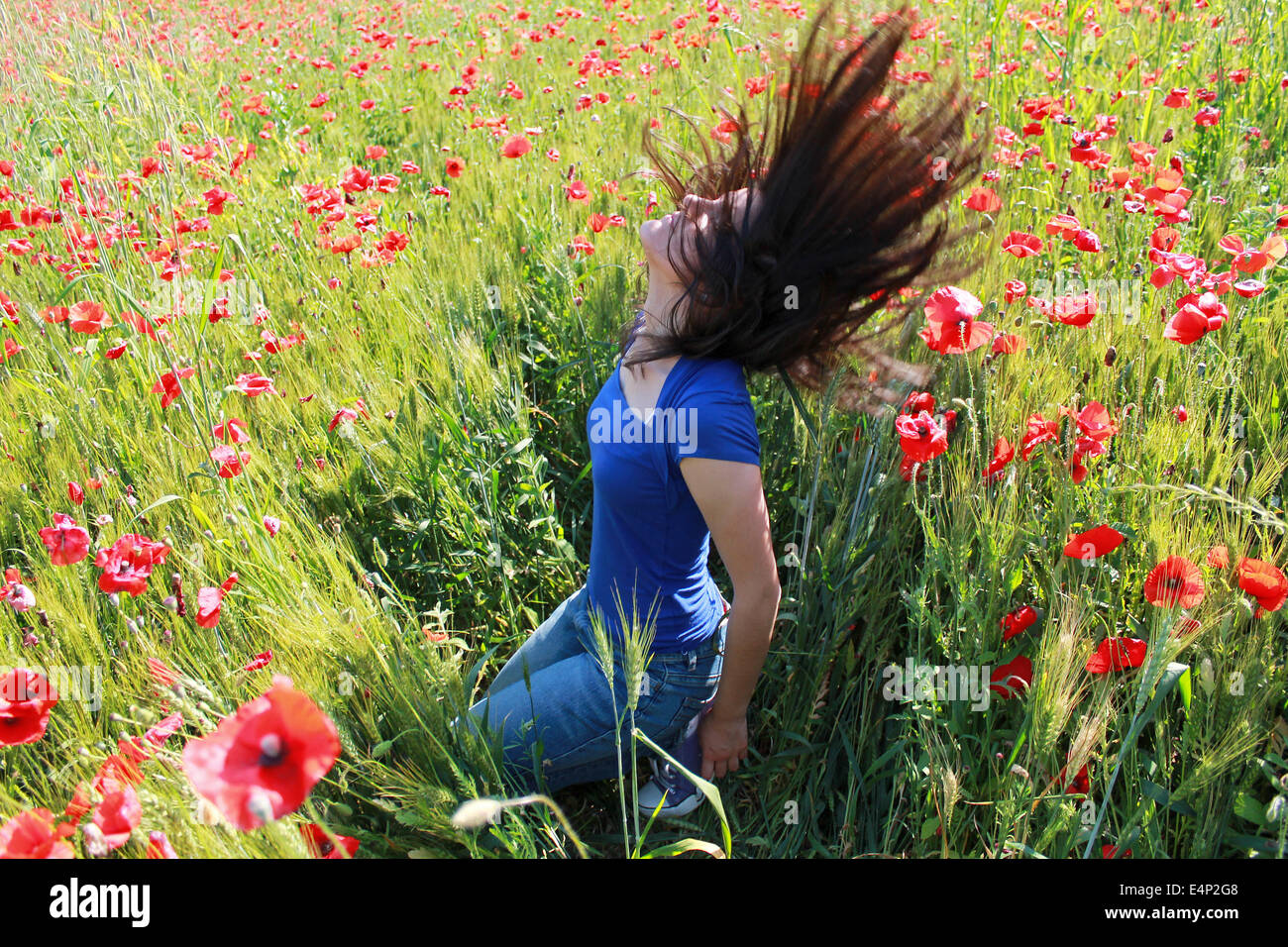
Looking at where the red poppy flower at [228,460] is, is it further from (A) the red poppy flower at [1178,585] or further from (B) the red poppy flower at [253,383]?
(A) the red poppy flower at [1178,585]

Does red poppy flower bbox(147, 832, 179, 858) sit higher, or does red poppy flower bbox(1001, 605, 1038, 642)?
red poppy flower bbox(1001, 605, 1038, 642)

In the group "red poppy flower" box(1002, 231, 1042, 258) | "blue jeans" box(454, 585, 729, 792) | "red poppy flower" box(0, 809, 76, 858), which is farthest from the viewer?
"red poppy flower" box(1002, 231, 1042, 258)

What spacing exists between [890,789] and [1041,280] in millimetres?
1374

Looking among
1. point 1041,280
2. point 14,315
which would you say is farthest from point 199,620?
point 1041,280

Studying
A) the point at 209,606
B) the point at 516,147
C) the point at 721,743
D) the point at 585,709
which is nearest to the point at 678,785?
the point at 721,743

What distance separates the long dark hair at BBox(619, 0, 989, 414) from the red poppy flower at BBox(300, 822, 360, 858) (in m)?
0.87

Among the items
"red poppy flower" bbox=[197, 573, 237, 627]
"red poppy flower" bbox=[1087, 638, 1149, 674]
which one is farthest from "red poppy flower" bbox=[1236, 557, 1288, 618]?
"red poppy flower" bbox=[197, 573, 237, 627]

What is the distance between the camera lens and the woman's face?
1.35 m

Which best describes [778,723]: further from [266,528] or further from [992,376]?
[266,528]

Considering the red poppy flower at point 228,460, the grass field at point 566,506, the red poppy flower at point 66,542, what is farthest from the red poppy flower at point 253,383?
the red poppy flower at point 66,542

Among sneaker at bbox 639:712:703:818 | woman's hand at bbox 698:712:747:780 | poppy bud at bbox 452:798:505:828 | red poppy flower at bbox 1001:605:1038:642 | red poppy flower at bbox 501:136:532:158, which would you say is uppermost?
red poppy flower at bbox 501:136:532:158

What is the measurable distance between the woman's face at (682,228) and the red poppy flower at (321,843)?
3.24ft

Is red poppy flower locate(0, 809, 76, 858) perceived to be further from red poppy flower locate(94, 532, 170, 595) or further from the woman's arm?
the woman's arm

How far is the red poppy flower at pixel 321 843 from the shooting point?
1.07 m
